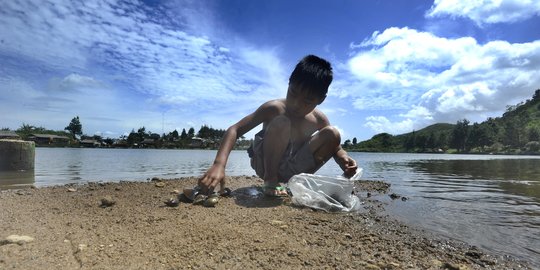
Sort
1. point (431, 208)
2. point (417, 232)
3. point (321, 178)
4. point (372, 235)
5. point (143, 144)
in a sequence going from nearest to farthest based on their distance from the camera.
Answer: point (372, 235) → point (417, 232) → point (321, 178) → point (431, 208) → point (143, 144)

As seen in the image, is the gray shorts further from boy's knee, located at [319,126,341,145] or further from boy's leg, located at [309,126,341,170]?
boy's knee, located at [319,126,341,145]

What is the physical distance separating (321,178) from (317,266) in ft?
6.33

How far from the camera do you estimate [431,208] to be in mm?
4395

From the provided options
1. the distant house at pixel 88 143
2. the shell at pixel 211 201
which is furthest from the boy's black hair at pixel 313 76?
the distant house at pixel 88 143

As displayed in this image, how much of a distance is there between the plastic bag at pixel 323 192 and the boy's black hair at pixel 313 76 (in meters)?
1.02

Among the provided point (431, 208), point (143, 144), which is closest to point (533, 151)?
point (431, 208)

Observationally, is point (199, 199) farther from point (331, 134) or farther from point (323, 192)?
point (331, 134)

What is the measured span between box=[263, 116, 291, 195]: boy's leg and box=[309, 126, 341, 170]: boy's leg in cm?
39

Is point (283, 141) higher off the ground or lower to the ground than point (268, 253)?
higher

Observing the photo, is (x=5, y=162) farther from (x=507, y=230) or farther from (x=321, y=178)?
(x=507, y=230)

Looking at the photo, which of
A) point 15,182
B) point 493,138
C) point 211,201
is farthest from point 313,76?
point 493,138

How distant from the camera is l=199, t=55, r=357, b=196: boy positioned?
3818mm

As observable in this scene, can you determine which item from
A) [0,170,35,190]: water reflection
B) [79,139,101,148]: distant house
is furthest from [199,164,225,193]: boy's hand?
[79,139,101,148]: distant house

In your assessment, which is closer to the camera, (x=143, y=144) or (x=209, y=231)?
(x=209, y=231)
